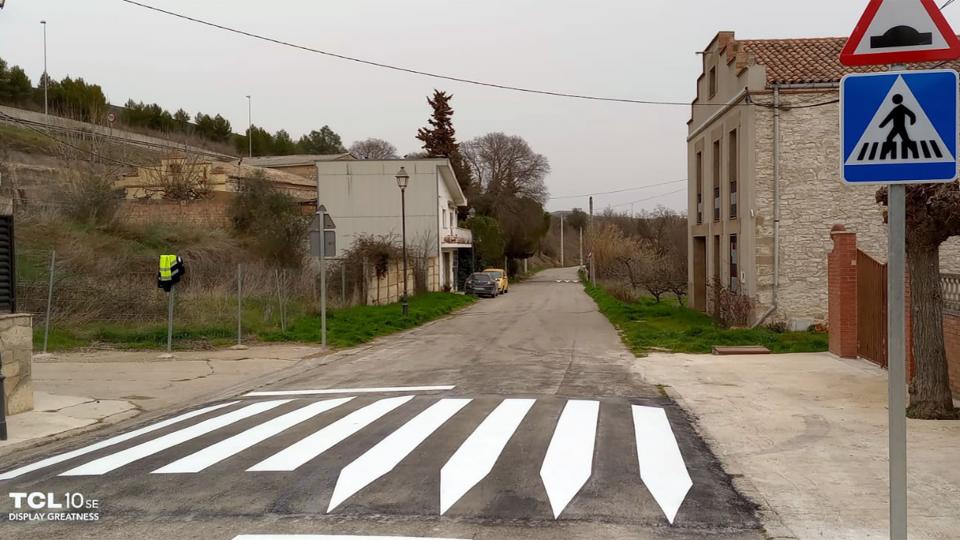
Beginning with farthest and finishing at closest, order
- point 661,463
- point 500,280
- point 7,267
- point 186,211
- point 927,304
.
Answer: point 500,280 → point 186,211 → point 7,267 → point 927,304 → point 661,463

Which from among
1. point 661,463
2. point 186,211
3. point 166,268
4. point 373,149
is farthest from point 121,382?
point 373,149

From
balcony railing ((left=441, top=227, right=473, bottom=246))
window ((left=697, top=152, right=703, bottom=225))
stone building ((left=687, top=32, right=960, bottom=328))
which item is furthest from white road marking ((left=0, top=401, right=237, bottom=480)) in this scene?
balcony railing ((left=441, top=227, right=473, bottom=246))

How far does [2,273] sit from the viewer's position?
10.3m

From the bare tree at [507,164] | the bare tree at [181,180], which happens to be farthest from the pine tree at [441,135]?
the bare tree at [181,180]

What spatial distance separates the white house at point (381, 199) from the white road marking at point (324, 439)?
113 feet

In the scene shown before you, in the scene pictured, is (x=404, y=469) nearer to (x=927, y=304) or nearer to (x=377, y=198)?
(x=927, y=304)

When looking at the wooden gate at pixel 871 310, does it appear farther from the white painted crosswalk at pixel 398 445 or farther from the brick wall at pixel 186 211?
the brick wall at pixel 186 211

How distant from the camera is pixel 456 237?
5094cm

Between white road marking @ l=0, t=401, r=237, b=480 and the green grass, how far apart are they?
8.73 meters

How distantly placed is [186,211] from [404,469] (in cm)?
3574

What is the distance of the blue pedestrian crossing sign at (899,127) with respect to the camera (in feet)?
12.4

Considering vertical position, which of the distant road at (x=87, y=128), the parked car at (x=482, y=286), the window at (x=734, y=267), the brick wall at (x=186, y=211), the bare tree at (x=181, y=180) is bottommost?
the parked car at (x=482, y=286)

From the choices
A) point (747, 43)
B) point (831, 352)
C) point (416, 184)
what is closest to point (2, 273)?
point (831, 352)

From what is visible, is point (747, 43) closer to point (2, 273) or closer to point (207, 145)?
point (2, 273)
